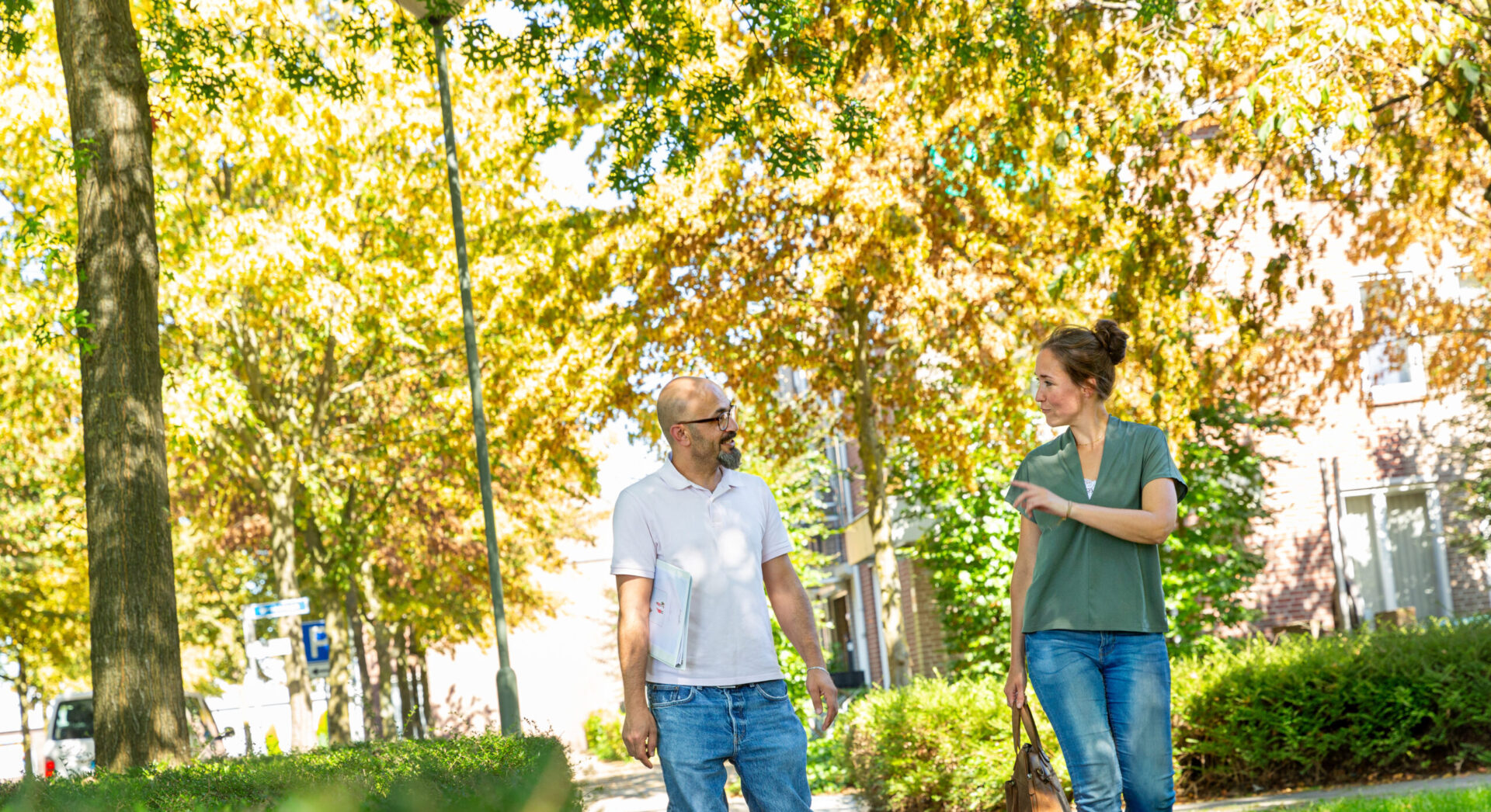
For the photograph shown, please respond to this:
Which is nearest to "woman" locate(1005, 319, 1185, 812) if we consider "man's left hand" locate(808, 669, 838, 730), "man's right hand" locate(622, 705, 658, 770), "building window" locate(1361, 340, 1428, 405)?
"man's left hand" locate(808, 669, 838, 730)

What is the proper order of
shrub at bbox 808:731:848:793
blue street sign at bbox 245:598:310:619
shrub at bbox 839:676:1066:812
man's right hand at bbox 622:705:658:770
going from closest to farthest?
man's right hand at bbox 622:705:658:770 → shrub at bbox 839:676:1066:812 → shrub at bbox 808:731:848:793 → blue street sign at bbox 245:598:310:619

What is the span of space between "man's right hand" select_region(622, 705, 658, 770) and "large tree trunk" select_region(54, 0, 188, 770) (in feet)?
17.1

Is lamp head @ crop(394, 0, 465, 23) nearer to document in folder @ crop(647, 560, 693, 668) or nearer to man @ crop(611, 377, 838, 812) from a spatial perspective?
man @ crop(611, 377, 838, 812)

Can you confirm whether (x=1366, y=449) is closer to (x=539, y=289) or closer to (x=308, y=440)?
(x=539, y=289)

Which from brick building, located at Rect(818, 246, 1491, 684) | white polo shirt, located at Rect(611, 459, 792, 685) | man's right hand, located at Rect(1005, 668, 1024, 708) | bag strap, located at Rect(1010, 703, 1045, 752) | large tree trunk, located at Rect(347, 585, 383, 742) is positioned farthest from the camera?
large tree trunk, located at Rect(347, 585, 383, 742)

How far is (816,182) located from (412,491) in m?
14.0

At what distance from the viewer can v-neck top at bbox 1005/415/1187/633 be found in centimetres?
468

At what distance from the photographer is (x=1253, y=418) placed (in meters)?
15.9

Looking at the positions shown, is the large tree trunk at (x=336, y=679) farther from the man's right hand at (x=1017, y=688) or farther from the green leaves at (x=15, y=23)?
the man's right hand at (x=1017, y=688)

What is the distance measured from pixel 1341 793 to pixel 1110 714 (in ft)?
20.4

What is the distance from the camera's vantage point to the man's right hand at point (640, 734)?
4.29 metres

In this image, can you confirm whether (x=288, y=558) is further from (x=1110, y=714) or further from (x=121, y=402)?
(x=1110, y=714)

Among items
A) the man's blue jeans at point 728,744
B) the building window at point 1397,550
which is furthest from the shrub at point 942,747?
the building window at point 1397,550

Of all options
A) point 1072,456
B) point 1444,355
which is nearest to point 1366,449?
point 1444,355
